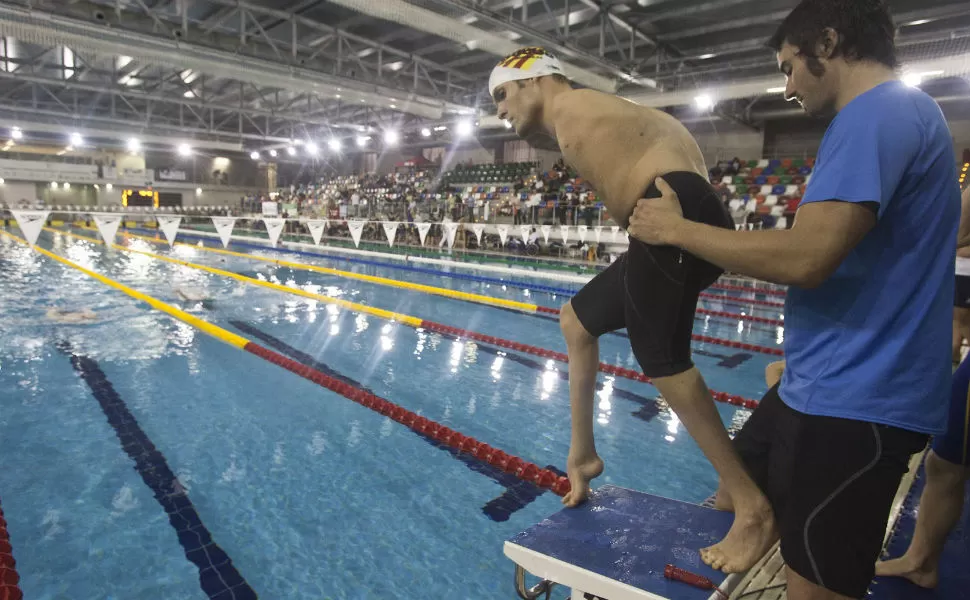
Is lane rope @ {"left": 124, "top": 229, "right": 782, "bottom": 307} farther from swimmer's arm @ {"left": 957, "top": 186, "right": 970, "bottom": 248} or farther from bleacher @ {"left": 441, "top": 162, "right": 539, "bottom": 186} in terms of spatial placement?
bleacher @ {"left": 441, "top": 162, "right": 539, "bottom": 186}

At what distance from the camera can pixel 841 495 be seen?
1.04 m

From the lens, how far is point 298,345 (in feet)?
19.9

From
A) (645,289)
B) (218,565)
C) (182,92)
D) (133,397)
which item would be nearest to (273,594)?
(218,565)

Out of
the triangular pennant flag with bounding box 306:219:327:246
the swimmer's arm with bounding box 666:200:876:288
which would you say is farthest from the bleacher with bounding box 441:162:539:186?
the swimmer's arm with bounding box 666:200:876:288

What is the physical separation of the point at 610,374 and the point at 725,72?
10.8m

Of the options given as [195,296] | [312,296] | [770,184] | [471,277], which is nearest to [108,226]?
[195,296]

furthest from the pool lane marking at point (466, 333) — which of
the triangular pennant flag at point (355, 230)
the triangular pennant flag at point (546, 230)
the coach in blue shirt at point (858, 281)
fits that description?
the triangular pennant flag at point (546, 230)

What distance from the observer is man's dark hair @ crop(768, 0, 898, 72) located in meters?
1.05

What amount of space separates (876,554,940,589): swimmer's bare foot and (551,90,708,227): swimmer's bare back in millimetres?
1528

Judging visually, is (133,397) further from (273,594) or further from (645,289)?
(645,289)

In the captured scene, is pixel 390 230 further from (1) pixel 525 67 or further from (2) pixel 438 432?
(1) pixel 525 67

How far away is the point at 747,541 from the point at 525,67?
1.46 meters

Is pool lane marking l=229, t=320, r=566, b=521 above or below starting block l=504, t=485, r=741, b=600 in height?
below

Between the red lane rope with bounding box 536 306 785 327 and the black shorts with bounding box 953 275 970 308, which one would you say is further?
the red lane rope with bounding box 536 306 785 327
